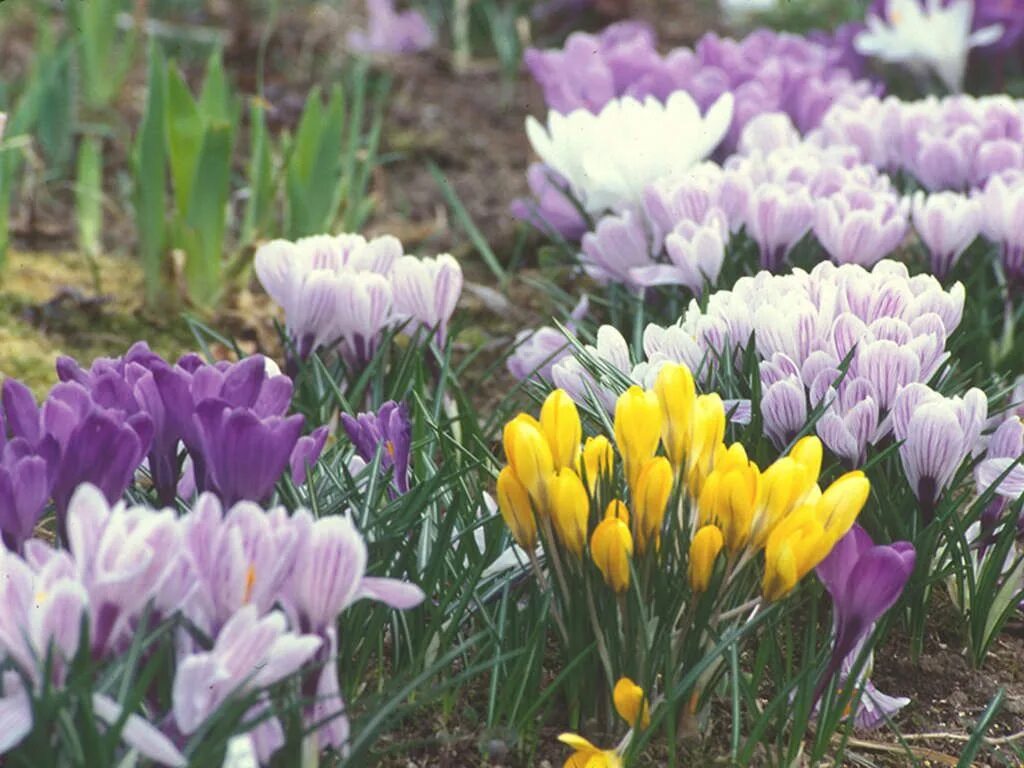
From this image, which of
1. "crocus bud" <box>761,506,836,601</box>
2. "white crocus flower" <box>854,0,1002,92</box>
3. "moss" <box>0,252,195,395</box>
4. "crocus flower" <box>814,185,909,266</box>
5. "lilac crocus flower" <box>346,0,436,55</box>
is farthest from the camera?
"lilac crocus flower" <box>346,0,436,55</box>

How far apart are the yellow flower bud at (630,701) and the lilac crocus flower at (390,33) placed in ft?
12.5

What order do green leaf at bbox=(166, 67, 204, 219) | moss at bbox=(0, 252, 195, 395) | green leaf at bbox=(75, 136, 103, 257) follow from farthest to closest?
green leaf at bbox=(75, 136, 103, 257) < green leaf at bbox=(166, 67, 204, 219) < moss at bbox=(0, 252, 195, 395)

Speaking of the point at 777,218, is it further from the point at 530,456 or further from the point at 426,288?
the point at 530,456

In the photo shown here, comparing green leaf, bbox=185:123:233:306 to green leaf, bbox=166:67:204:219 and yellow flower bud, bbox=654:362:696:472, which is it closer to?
green leaf, bbox=166:67:204:219

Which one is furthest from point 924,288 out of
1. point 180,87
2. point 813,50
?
point 813,50

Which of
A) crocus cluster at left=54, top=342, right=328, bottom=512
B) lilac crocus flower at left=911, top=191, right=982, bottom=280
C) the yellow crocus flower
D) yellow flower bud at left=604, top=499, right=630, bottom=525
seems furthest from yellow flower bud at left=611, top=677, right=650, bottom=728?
lilac crocus flower at left=911, top=191, right=982, bottom=280

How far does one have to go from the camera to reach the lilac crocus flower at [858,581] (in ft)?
4.32

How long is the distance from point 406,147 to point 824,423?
110 inches

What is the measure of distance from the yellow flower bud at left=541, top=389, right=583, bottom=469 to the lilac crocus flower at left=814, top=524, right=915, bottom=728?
0.27 meters

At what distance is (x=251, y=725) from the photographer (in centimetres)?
112

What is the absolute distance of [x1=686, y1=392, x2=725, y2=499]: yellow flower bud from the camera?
1373 millimetres

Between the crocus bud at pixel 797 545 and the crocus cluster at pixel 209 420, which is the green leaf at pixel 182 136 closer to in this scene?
the crocus cluster at pixel 209 420

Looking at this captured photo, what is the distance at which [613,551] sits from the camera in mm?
1314

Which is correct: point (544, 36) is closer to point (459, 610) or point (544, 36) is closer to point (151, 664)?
point (459, 610)
